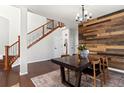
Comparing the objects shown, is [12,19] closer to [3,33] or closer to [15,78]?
[3,33]

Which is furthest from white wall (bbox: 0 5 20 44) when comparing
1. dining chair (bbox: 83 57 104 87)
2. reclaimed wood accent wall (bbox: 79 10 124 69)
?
dining chair (bbox: 83 57 104 87)

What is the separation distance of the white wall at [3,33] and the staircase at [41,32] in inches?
48.6

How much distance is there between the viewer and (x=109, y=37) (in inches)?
182

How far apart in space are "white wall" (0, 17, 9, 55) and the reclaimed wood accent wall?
4335 mm

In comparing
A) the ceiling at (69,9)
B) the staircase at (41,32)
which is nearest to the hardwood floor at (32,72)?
the staircase at (41,32)

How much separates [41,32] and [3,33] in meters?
2.42

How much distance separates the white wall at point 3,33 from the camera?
6.04 meters

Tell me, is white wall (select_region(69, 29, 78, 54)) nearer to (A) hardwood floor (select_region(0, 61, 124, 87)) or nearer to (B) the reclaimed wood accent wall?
(B) the reclaimed wood accent wall

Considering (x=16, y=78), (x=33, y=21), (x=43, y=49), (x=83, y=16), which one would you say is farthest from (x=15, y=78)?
(x=33, y=21)

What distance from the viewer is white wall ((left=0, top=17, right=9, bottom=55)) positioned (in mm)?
6043
